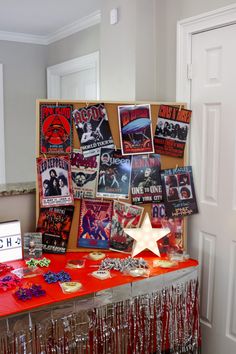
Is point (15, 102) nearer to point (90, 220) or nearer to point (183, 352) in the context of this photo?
point (90, 220)

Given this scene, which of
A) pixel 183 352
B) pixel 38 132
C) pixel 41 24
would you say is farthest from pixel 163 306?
pixel 41 24

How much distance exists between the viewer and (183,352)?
1942 millimetres

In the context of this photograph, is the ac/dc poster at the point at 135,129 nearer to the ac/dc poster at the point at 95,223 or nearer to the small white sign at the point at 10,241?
the ac/dc poster at the point at 95,223

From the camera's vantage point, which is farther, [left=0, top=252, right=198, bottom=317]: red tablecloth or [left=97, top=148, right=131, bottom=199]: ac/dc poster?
[left=97, top=148, right=131, bottom=199]: ac/dc poster

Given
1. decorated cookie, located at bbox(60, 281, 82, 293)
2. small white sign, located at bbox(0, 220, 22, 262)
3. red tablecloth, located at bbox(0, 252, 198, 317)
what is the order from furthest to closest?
small white sign, located at bbox(0, 220, 22, 262) < decorated cookie, located at bbox(60, 281, 82, 293) < red tablecloth, located at bbox(0, 252, 198, 317)

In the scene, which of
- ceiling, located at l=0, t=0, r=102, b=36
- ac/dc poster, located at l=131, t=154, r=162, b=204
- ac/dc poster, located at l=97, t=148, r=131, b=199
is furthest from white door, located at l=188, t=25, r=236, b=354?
ceiling, located at l=0, t=0, r=102, b=36

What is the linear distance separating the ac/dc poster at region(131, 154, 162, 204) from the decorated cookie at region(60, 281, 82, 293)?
2.05 ft

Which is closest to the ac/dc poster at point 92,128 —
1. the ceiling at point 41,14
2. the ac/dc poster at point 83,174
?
the ac/dc poster at point 83,174

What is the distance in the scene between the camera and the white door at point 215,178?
6.63 feet

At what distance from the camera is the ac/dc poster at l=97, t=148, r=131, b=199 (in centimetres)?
208

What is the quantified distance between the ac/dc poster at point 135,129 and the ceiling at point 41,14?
1165 millimetres

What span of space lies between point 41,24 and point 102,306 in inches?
109

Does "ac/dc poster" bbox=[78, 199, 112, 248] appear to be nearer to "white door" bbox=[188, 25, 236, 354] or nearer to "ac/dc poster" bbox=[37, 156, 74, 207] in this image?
"ac/dc poster" bbox=[37, 156, 74, 207]

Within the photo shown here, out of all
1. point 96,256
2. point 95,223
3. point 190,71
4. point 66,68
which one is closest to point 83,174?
point 95,223
